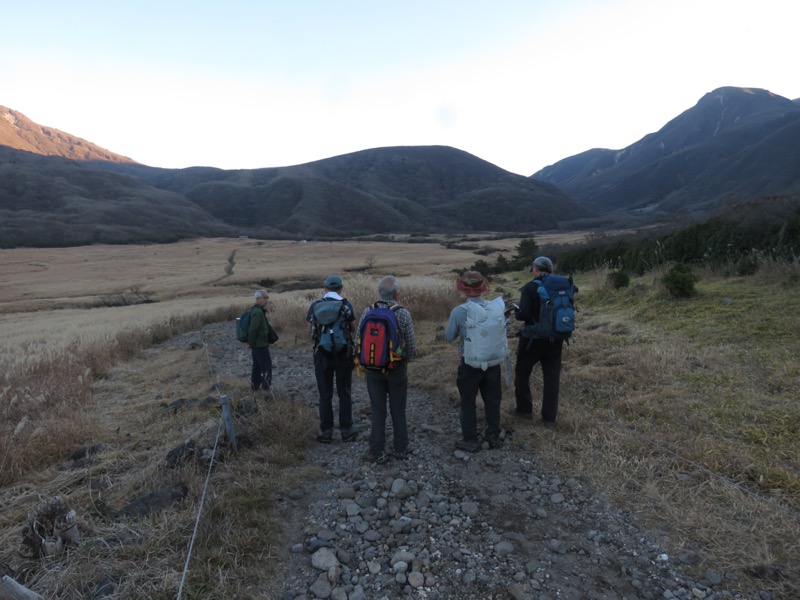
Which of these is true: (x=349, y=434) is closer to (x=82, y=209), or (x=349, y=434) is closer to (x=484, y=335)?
(x=484, y=335)

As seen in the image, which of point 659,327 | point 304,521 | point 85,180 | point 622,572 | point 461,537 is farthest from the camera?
point 85,180

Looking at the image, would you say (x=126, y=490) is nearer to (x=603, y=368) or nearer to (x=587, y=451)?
(x=587, y=451)

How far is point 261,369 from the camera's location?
870cm

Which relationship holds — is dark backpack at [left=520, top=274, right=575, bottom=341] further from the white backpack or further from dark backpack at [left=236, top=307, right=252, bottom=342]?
dark backpack at [left=236, top=307, right=252, bottom=342]

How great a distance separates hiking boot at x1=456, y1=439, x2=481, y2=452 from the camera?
17.7ft

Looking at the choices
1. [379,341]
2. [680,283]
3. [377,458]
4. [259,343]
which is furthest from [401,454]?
[680,283]

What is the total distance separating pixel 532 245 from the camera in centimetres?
3659

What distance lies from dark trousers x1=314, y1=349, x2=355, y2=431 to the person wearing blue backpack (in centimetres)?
244

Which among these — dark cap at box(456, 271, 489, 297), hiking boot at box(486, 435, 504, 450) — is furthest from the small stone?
dark cap at box(456, 271, 489, 297)

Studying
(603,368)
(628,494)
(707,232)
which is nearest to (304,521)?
(628,494)

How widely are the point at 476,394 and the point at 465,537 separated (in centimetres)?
197

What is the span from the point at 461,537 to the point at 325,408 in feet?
9.25

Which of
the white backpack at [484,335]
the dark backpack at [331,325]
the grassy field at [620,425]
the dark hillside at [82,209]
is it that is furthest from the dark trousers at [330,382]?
the dark hillside at [82,209]

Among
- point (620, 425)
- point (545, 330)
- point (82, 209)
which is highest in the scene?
point (82, 209)
